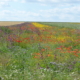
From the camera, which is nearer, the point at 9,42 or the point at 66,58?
the point at 66,58

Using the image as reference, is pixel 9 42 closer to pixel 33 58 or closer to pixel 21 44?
pixel 21 44

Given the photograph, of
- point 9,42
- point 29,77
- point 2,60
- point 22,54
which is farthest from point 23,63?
point 9,42

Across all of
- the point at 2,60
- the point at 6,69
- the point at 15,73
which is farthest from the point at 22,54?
the point at 15,73

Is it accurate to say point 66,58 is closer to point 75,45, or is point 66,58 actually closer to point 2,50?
point 2,50

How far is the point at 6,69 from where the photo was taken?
8.89 metres

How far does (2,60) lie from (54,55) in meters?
2.42

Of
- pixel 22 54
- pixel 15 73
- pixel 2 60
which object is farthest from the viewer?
pixel 22 54

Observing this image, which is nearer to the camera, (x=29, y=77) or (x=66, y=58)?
(x=29, y=77)

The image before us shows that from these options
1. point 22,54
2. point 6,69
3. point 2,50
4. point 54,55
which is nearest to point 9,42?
point 2,50

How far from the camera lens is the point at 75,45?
15.2 m

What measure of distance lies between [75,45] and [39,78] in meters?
8.31

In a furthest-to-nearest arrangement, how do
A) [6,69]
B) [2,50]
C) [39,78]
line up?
[2,50]
[6,69]
[39,78]

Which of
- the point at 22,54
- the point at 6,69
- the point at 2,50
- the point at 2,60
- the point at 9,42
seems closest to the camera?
the point at 6,69

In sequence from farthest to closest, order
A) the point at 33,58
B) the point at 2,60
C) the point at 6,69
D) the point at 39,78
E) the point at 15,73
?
the point at 33,58 → the point at 2,60 → the point at 6,69 → the point at 15,73 → the point at 39,78
